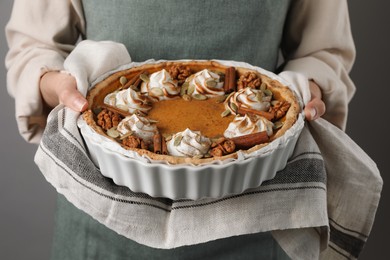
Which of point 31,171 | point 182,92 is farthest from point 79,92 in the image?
point 31,171

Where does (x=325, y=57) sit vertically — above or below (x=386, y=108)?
above

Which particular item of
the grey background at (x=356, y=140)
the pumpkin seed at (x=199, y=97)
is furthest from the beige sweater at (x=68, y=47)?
the grey background at (x=356, y=140)

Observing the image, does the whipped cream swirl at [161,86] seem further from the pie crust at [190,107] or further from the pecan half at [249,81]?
the pecan half at [249,81]

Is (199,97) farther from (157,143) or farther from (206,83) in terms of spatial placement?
(157,143)

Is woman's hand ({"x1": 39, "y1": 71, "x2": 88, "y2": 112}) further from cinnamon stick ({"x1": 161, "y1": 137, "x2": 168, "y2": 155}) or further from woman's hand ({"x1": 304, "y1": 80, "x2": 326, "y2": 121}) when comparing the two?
woman's hand ({"x1": 304, "y1": 80, "x2": 326, "y2": 121})

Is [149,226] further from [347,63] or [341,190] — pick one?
[347,63]
